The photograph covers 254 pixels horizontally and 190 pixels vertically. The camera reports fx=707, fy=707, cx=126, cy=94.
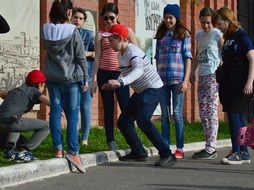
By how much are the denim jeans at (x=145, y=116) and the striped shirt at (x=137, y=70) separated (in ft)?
0.29

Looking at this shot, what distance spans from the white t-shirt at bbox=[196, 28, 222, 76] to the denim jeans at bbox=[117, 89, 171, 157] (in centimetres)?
107

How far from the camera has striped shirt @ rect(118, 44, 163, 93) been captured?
25.5ft

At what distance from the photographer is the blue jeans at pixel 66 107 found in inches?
302

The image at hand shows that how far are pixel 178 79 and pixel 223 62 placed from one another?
701 mm

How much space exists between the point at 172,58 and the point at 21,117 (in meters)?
2.08

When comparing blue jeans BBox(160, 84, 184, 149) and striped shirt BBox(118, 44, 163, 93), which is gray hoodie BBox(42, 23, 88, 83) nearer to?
Answer: striped shirt BBox(118, 44, 163, 93)

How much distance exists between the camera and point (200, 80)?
912cm

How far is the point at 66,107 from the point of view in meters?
7.73

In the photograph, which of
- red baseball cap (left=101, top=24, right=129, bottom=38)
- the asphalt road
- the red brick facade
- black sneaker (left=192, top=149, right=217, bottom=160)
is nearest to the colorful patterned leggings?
black sneaker (left=192, top=149, right=217, bottom=160)

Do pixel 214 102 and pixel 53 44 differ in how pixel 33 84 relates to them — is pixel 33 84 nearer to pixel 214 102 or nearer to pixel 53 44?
pixel 53 44

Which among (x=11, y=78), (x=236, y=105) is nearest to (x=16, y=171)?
(x=236, y=105)

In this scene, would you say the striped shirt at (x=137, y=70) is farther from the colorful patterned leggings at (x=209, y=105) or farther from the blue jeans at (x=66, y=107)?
the colorful patterned leggings at (x=209, y=105)

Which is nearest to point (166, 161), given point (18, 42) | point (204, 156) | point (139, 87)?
point (139, 87)

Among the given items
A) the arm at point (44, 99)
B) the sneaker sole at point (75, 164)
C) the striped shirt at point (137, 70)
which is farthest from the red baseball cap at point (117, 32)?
the sneaker sole at point (75, 164)
